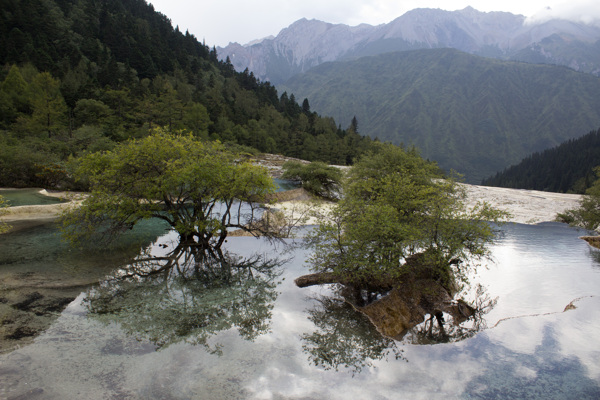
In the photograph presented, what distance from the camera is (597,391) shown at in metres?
10.5

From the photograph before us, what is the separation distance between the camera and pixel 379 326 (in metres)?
13.6

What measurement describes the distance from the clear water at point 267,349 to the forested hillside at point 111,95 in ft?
99.0

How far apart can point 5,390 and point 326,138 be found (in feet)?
358

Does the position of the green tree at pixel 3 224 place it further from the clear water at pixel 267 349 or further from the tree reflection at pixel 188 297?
the tree reflection at pixel 188 297

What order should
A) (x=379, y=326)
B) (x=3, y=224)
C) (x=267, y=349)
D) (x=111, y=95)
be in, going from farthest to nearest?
(x=111, y=95) → (x=3, y=224) → (x=379, y=326) → (x=267, y=349)

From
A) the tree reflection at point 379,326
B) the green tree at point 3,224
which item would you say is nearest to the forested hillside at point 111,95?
the green tree at point 3,224

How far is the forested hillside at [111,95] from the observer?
48719 millimetres

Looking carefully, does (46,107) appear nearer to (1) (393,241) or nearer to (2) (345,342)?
(1) (393,241)

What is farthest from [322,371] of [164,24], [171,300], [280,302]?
[164,24]

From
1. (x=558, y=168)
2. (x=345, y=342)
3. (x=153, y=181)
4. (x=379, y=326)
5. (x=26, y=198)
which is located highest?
(x=153, y=181)

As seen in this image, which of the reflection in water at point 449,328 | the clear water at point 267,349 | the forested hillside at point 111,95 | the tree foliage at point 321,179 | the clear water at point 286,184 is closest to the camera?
the clear water at point 267,349

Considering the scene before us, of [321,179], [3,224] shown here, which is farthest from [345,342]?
[321,179]

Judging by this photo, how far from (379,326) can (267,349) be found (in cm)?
443

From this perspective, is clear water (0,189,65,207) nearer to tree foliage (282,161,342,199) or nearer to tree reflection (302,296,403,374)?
tree foliage (282,161,342,199)
